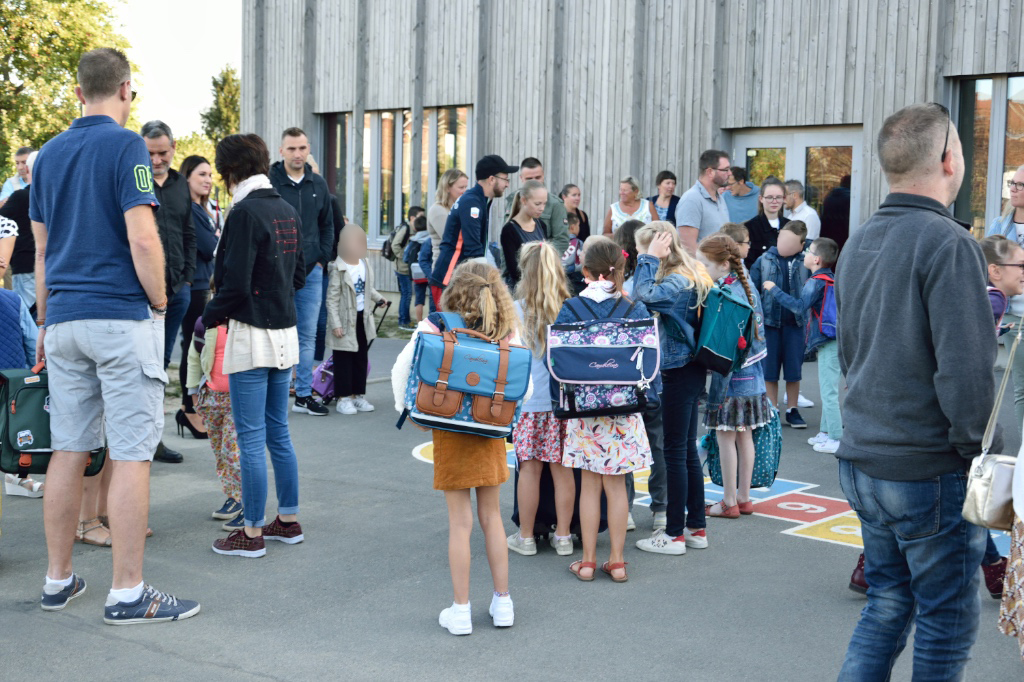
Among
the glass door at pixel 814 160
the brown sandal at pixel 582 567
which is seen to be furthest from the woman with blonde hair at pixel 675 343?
the glass door at pixel 814 160

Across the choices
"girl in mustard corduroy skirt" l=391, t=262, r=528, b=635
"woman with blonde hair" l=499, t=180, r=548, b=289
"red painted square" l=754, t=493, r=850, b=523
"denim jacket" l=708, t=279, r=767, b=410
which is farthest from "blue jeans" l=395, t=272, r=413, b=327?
"girl in mustard corduroy skirt" l=391, t=262, r=528, b=635

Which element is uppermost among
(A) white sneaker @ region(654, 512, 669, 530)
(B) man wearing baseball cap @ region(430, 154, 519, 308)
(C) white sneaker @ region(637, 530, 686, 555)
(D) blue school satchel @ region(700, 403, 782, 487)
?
(B) man wearing baseball cap @ region(430, 154, 519, 308)

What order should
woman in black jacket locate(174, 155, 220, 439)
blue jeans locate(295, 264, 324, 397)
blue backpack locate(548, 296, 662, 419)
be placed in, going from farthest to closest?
blue jeans locate(295, 264, 324, 397) < woman in black jacket locate(174, 155, 220, 439) < blue backpack locate(548, 296, 662, 419)

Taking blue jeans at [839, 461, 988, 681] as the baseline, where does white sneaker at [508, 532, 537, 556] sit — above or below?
below

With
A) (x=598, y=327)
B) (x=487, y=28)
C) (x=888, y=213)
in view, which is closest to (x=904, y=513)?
(x=888, y=213)

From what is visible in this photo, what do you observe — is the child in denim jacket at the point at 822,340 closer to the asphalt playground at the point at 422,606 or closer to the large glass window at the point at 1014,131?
the asphalt playground at the point at 422,606

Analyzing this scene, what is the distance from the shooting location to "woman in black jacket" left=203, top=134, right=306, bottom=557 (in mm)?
5613

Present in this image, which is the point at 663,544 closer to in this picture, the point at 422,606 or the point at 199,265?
the point at 422,606

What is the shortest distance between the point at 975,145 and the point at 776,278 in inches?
233

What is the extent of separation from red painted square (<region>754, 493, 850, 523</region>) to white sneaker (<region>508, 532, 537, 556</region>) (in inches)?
61.4

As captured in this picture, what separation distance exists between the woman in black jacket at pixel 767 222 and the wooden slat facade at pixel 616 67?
332 cm

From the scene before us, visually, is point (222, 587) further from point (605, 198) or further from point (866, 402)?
point (605, 198)

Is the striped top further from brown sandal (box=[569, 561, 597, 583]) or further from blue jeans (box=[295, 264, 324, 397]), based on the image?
brown sandal (box=[569, 561, 597, 583])

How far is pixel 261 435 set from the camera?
5734 mm
